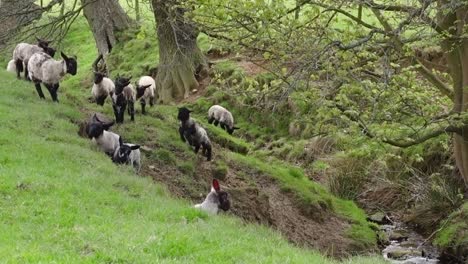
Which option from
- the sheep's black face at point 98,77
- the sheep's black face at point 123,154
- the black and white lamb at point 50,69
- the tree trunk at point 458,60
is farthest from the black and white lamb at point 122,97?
the tree trunk at point 458,60

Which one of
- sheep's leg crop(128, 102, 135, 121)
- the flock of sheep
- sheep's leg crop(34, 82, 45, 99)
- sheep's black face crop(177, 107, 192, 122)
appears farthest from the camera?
sheep's leg crop(34, 82, 45, 99)

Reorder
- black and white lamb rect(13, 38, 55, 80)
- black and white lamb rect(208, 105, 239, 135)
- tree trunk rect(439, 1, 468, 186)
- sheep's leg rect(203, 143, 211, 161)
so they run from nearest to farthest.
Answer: tree trunk rect(439, 1, 468, 186), sheep's leg rect(203, 143, 211, 161), black and white lamb rect(13, 38, 55, 80), black and white lamb rect(208, 105, 239, 135)

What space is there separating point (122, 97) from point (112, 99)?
1.52ft

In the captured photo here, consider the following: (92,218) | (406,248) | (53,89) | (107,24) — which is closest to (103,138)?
(53,89)

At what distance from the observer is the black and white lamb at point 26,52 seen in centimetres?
1988

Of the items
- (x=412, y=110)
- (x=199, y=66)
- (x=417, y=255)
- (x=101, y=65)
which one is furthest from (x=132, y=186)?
(x=101, y=65)

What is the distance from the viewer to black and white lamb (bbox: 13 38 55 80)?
65.2 ft

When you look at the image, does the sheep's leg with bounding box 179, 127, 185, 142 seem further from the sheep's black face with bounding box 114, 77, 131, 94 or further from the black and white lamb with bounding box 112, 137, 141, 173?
the black and white lamb with bounding box 112, 137, 141, 173

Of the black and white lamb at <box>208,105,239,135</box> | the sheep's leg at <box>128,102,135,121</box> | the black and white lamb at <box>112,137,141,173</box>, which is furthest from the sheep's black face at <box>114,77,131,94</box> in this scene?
the black and white lamb at <box>208,105,239,135</box>

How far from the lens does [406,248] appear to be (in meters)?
16.7

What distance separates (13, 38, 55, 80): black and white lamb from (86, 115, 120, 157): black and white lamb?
211 inches

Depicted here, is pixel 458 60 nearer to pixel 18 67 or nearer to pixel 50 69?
pixel 50 69

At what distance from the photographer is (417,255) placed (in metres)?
16.1

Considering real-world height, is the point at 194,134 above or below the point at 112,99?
below
